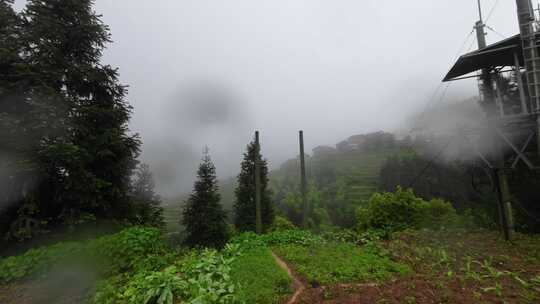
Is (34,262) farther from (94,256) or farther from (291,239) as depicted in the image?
(291,239)

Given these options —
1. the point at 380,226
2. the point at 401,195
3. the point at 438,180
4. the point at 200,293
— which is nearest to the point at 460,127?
the point at 401,195

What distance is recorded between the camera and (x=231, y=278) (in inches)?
198

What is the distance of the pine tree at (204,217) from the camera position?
19.2 meters

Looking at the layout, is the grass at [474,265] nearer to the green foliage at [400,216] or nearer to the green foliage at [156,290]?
the green foliage at [400,216]

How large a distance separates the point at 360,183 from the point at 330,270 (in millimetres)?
62031

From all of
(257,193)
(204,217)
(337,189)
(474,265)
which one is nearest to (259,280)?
(474,265)

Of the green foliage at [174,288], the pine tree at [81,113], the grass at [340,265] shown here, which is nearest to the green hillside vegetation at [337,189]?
the pine tree at [81,113]

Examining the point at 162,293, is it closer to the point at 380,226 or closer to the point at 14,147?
the point at 14,147

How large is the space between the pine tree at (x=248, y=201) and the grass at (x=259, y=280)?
16.5 metres

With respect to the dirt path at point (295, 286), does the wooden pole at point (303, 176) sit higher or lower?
higher

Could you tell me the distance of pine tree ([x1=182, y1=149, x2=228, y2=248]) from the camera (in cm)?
1923

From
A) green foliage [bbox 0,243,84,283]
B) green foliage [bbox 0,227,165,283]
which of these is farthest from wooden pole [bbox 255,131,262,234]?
green foliage [bbox 0,243,84,283]

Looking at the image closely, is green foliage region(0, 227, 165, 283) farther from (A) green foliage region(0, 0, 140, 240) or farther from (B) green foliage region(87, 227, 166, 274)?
(A) green foliage region(0, 0, 140, 240)

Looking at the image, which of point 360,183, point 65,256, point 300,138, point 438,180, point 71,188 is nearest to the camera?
point 65,256
